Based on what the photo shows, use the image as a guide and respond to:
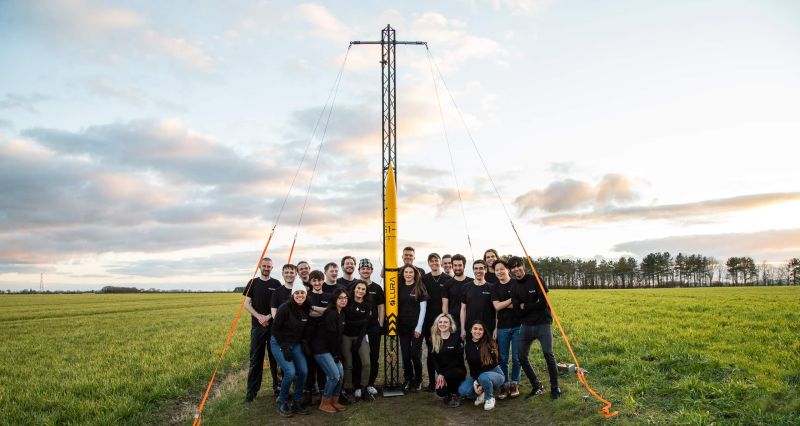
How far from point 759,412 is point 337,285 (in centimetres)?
771

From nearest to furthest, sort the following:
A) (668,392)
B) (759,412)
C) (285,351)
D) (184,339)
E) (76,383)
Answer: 1. (759,412)
2. (285,351)
3. (668,392)
4. (76,383)
5. (184,339)

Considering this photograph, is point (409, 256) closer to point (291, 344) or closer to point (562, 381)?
point (291, 344)

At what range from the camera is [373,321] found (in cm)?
1016

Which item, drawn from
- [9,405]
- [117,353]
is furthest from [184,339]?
[9,405]

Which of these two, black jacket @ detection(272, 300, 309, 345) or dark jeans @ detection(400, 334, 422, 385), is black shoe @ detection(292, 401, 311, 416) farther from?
dark jeans @ detection(400, 334, 422, 385)

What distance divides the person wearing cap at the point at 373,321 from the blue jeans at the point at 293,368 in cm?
126

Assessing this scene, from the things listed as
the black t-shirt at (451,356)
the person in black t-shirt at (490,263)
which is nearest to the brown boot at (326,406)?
the black t-shirt at (451,356)

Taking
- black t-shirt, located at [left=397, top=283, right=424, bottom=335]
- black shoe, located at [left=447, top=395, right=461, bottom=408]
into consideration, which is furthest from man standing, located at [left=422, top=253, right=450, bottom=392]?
black shoe, located at [left=447, top=395, right=461, bottom=408]

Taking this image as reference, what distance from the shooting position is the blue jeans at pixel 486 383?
9.17 meters

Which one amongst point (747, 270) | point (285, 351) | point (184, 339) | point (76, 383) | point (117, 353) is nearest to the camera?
point (285, 351)

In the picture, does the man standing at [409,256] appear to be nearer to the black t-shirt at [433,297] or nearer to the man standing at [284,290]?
the black t-shirt at [433,297]

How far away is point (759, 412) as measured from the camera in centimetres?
808

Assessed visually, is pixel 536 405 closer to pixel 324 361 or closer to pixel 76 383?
pixel 324 361

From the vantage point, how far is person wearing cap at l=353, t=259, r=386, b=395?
1014cm
